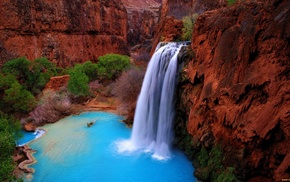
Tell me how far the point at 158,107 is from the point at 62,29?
23.1 meters

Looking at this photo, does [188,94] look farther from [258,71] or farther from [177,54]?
[258,71]

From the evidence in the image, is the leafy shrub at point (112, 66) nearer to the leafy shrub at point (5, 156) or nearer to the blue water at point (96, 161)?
the blue water at point (96, 161)

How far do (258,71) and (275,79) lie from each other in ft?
2.62

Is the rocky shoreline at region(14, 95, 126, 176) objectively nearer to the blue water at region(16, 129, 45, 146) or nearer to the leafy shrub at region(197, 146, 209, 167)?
the blue water at region(16, 129, 45, 146)

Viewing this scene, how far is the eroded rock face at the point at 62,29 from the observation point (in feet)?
85.0

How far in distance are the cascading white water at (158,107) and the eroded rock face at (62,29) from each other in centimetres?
1979

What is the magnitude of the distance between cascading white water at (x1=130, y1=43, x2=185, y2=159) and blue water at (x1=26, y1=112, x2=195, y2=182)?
36.0 inches

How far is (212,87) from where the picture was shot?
990cm

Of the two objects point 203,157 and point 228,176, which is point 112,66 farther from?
point 228,176

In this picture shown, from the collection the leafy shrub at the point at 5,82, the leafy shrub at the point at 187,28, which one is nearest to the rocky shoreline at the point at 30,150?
the leafy shrub at the point at 5,82

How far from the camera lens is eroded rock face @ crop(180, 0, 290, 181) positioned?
670 cm

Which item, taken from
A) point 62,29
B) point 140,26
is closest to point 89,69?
point 62,29

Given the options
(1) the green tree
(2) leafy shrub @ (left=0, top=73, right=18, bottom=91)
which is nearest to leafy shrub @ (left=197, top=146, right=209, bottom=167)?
(2) leafy shrub @ (left=0, top=73, right=18, bottom=91)

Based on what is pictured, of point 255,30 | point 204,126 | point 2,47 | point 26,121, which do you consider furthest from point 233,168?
point 2,47
